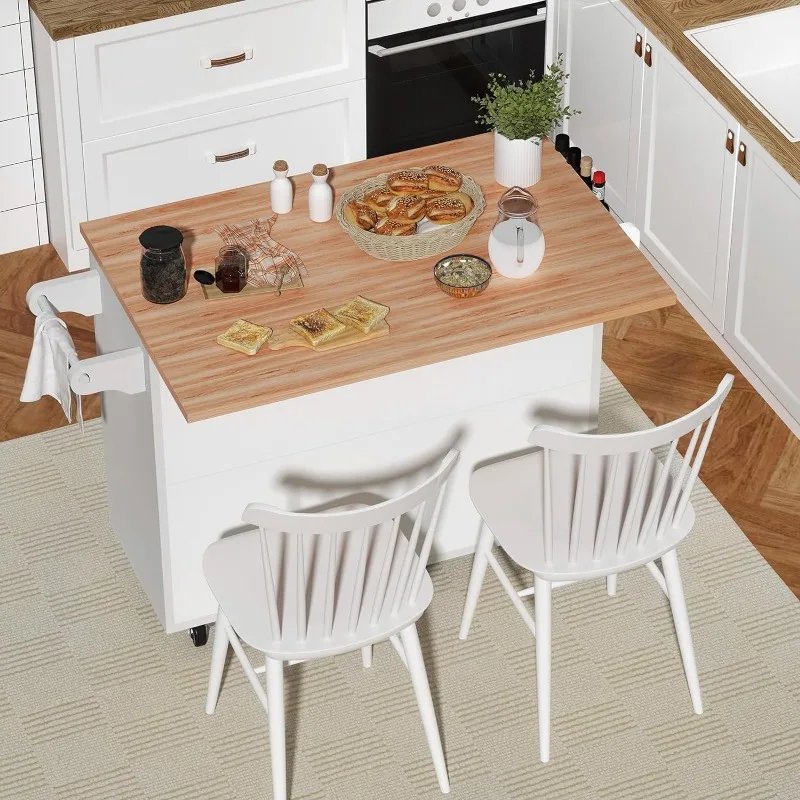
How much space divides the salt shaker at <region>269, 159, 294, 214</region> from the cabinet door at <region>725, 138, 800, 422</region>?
4.42 ft

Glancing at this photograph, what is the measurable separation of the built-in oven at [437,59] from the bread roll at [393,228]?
4.95 feet

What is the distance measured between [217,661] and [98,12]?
2.02 m

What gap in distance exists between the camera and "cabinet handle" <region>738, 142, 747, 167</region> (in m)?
4.29

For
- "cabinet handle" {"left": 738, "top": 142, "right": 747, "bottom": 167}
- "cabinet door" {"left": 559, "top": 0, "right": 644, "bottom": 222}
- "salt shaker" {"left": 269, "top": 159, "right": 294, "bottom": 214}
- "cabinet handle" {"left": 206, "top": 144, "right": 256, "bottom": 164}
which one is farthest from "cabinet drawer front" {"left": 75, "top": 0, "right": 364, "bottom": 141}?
"cabinet handle" {"left": 738, "top": 142, "right": 747, "bottom": 167}

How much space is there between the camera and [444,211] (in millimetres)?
3555

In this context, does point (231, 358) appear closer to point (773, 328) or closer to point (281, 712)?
point (281, 712)

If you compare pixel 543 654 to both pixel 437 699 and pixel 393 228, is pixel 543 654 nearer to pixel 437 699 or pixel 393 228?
pixel 437 699

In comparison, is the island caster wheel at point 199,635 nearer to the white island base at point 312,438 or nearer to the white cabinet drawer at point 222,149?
the white island base at point 312,438

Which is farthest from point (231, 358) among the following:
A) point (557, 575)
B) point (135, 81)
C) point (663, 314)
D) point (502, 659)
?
point (663, 314)

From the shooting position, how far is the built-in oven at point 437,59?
492 centimetres

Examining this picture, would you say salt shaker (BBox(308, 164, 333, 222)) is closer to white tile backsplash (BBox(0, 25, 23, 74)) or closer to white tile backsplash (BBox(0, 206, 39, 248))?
white tile backsplash (BBox(0, 25, 23, 74))

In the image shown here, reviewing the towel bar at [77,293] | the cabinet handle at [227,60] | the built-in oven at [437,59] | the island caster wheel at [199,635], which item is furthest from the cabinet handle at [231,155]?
the island caster wheel at [199,635]

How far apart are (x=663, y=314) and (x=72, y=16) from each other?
197 centimetres

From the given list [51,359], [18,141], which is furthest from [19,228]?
[51,359]
